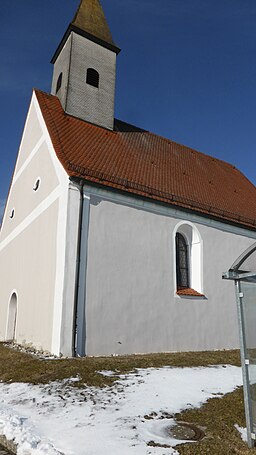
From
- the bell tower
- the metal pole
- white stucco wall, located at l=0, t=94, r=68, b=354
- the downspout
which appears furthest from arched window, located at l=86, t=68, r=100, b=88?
the metal pole

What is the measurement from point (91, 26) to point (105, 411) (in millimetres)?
15488

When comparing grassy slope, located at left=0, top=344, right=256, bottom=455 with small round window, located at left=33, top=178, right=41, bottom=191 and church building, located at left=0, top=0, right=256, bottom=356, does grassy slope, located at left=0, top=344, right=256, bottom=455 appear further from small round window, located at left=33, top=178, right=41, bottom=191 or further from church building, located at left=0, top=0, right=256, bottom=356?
small round window, located at left=33, top=178, right=41, bottom=191

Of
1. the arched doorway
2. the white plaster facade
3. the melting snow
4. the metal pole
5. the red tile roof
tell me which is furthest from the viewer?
the arched doorway

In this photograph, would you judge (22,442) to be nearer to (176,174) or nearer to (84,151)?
(84,151)

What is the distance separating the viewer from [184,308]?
11211 mm

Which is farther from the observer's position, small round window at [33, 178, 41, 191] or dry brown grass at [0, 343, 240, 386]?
small round window at [33, 178, 41, 191]

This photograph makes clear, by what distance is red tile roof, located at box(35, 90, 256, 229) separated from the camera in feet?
35.3

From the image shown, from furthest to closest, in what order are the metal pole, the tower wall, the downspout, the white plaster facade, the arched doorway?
the tower wall
the arched doorway
the white plaster facade
the downspout
the metal pole

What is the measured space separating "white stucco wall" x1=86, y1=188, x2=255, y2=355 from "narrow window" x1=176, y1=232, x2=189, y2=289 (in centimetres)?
58

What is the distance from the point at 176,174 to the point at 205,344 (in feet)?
20.3

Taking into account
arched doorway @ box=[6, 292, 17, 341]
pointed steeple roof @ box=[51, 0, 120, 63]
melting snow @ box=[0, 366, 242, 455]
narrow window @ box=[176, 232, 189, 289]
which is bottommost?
melting snow @ box=[0, 366, 242, 455]

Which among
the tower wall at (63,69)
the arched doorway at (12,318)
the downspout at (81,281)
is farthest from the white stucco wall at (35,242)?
the tower wall at (63,69)

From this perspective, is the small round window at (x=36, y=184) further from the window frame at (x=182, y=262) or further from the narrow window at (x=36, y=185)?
the window frame at (x=182, y=262)

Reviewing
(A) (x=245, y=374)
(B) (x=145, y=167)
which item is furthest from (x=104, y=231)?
(A) (x=245, y=374)
